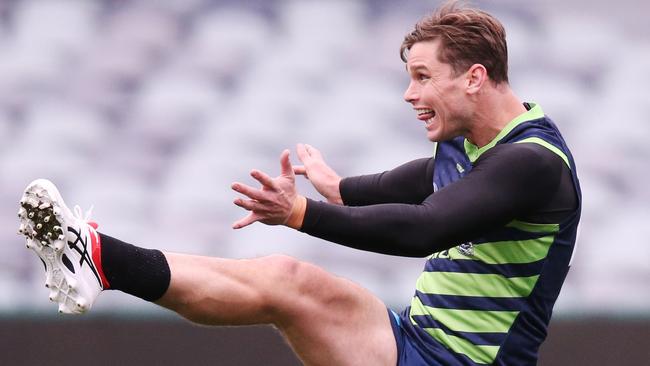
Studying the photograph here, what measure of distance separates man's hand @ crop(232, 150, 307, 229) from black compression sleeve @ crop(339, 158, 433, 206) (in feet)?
3.32

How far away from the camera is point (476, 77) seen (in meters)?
3.97

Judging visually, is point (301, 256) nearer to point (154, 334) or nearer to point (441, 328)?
point (154, 334)

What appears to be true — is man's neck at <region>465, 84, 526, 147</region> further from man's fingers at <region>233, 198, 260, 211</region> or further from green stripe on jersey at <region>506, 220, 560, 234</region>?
man's fingers at <region>233, 198, 260, 211</region>

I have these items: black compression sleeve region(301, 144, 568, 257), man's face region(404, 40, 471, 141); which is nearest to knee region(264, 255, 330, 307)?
black compression sleeve region(301, 144, 568, 257)

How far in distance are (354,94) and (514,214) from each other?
2.85 m

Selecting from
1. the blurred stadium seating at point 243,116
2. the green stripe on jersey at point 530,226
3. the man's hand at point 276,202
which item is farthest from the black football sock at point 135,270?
the blurred stadium seating at point 243,116

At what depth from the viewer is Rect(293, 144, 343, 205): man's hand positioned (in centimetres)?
454

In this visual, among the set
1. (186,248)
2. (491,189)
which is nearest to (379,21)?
(186,248)

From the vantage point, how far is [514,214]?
3711mm

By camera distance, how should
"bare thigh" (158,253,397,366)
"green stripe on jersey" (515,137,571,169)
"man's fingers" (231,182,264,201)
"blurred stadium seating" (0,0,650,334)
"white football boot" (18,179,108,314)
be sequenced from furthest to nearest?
"blurred stadium seating" (0,0,650,334), "green stripe on jersey" (515,137,571,169), "bare thigh" (158,253,397,366), "white football boot" (18,179,108,314), "man's fingers" (231,182,264,201)

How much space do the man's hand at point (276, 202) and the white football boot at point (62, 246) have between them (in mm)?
483

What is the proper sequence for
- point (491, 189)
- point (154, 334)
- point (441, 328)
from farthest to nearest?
point (154, 334)
point (441, 328)
point (491, 189)

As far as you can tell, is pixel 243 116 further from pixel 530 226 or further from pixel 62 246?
pixel 62 246

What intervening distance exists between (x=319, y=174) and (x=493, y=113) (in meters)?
0.86
